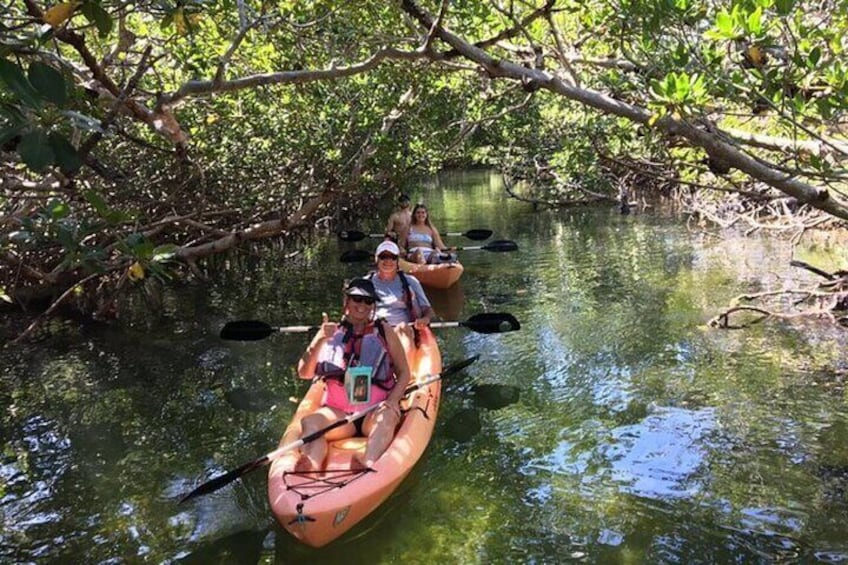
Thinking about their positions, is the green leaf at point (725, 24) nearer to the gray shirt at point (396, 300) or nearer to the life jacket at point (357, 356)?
the life jacket at point (357, 356)

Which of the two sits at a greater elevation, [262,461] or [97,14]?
[97,14]

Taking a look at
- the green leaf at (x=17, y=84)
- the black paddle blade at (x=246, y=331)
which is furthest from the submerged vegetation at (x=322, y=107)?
the black paddle blade at (x=246, y=331)

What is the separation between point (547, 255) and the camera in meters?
14.2

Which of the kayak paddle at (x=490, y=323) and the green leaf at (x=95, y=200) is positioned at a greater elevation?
the green leaf at (x=95, y=200)

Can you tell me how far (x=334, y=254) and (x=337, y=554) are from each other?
11679 millimetres

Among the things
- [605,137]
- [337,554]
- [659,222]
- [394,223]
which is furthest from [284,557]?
[659,222]

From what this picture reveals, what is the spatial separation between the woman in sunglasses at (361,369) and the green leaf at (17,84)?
365 cm

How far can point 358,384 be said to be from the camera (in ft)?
16.9

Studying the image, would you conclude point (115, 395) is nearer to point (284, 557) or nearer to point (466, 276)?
point (284, 557)

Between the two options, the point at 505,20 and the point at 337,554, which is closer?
the point at 337,554

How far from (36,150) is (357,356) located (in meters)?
3.73

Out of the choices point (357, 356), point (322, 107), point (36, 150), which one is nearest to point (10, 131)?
point (36, 150)

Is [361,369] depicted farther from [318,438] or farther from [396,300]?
[396,300]

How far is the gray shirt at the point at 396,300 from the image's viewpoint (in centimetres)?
767
